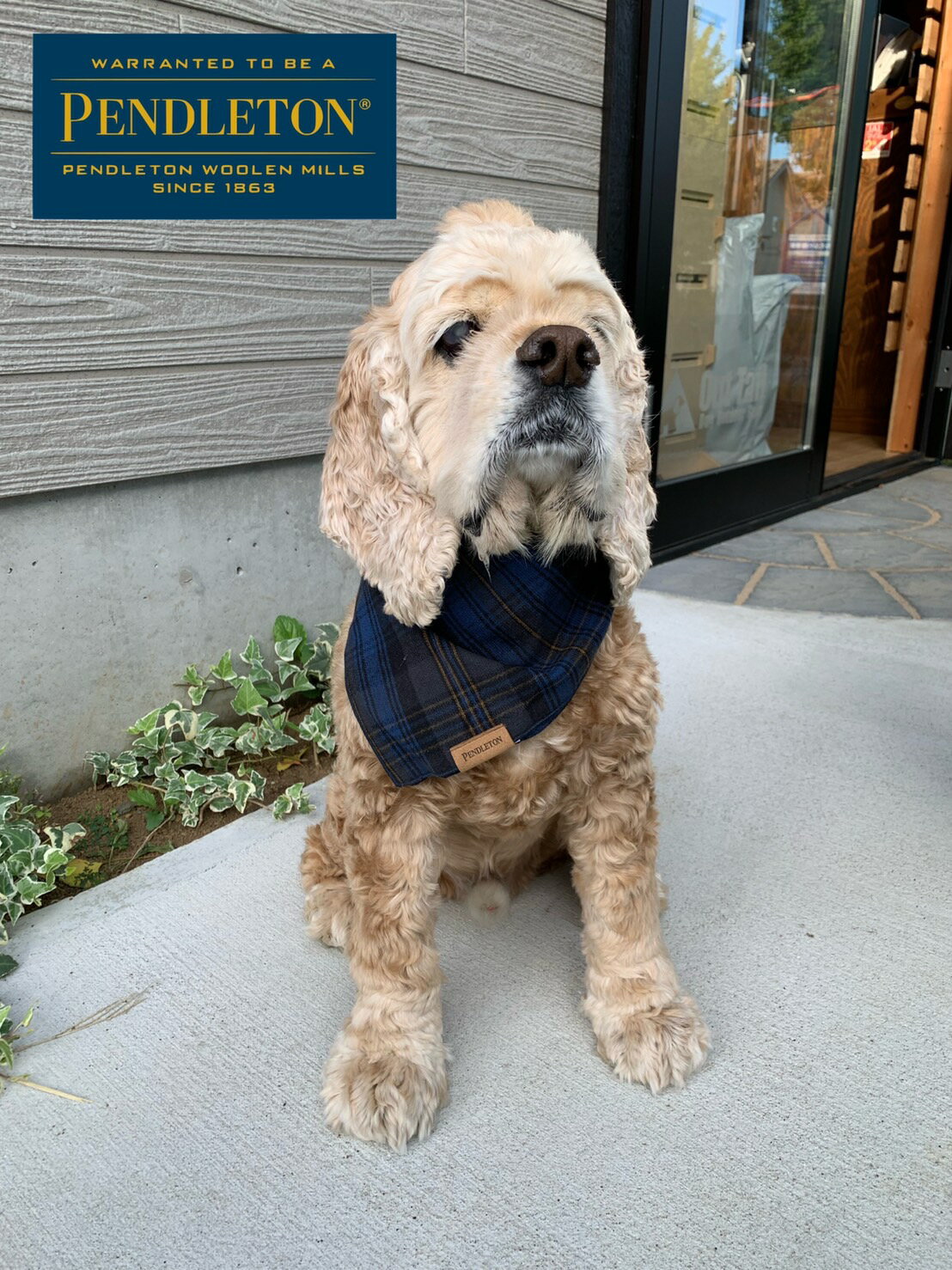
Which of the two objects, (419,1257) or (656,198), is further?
(656,198)

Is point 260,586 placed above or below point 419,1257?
above

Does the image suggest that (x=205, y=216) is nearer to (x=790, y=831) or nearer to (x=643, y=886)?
(x=643, y=886)

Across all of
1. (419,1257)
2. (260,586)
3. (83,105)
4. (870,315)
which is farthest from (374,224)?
(870,315)

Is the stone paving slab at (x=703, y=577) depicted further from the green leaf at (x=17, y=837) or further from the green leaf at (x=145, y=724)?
the green leaf at (x=17, y=837)

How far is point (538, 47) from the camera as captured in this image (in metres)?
3.34

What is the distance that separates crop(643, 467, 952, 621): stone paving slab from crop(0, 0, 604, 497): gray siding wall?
1.80 metres

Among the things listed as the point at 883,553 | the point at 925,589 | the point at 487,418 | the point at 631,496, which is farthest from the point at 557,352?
the point at 883,553

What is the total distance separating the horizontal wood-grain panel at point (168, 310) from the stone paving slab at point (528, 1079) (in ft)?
4.18

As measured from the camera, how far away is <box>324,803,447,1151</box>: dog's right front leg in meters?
1.53

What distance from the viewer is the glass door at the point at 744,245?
4.17m

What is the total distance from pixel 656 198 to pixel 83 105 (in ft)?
8.14

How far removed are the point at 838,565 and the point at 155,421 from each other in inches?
129

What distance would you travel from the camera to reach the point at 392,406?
1523 mm

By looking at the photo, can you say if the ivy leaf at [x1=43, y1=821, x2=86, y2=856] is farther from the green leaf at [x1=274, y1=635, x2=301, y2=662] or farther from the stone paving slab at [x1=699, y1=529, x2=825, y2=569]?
the stone paving slab at [x1=699, y1=529, x2=825, y2=569]
